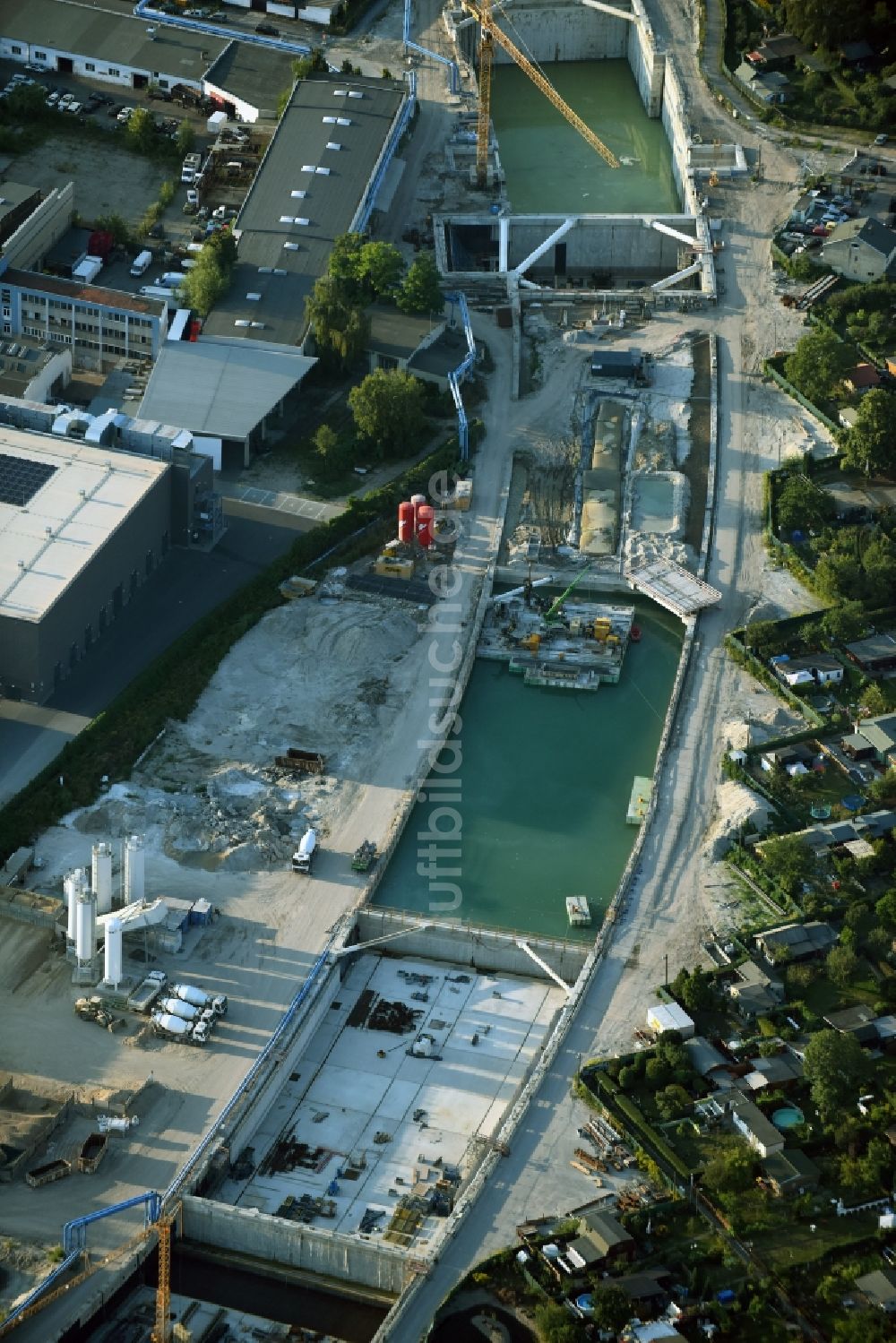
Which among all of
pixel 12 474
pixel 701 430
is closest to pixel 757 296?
pixel 701 430

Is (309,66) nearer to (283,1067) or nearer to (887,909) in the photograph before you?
(887,909)

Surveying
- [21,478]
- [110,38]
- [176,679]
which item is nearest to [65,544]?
[21,478]

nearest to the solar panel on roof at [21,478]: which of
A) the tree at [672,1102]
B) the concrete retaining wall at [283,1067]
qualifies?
the concrete retaining wall at [283,1067]

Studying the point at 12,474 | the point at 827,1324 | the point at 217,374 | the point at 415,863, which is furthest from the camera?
the point at 217,374

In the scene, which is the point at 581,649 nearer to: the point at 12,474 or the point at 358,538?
the point at 358,538

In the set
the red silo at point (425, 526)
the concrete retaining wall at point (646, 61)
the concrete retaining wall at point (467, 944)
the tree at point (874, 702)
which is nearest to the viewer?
the concrete retaining wall at point (467, 944)

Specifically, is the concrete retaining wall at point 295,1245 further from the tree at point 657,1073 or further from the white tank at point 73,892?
the white tank at point 73,892

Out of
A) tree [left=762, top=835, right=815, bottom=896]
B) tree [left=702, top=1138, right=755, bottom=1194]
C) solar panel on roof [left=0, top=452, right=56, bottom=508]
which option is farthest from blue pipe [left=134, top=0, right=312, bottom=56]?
tree [left=702, top=1138, right=755, bottom=1194]
